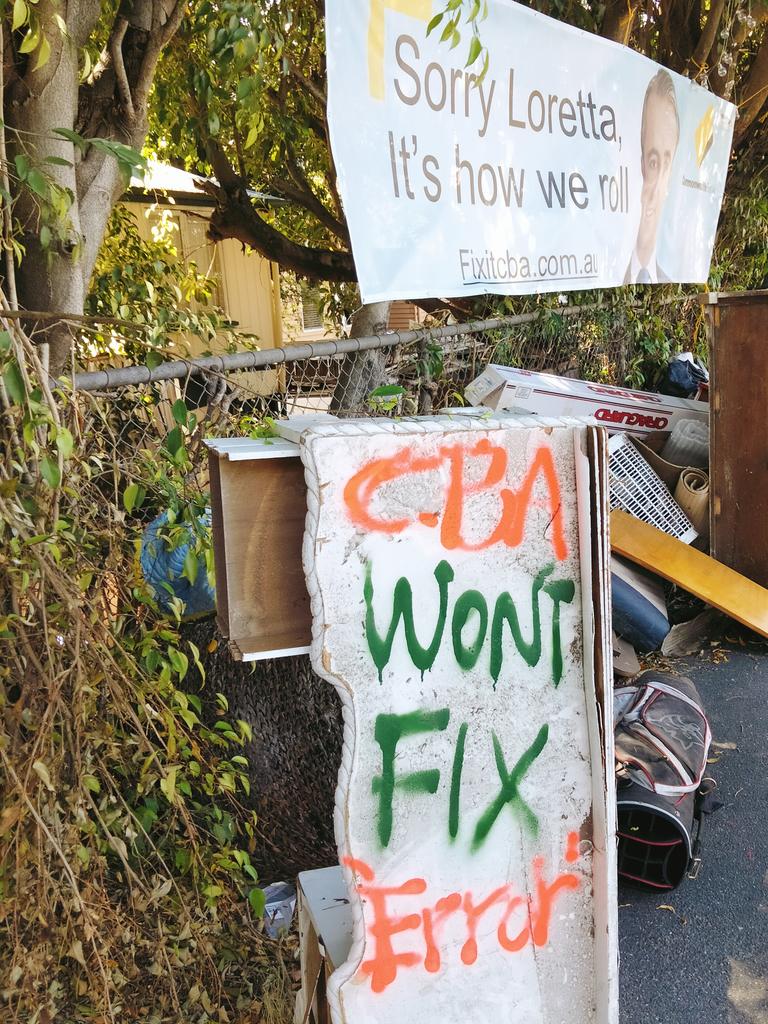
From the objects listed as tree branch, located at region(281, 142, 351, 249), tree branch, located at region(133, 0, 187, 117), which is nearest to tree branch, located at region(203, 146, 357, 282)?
tree branch, located at region(281, 142, 351, 249)

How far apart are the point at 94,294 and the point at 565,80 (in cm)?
237

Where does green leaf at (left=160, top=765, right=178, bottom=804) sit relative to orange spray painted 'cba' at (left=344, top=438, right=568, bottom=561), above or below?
below

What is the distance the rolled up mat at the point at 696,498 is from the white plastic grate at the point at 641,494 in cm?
5

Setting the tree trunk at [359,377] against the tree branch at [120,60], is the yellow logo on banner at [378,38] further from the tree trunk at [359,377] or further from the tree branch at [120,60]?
the tree trunk at [359,377]

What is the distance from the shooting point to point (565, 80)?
3684 mm

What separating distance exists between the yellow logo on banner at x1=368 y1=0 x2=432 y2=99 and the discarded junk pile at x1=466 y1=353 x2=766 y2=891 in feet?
3.96

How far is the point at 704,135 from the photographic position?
201 inches

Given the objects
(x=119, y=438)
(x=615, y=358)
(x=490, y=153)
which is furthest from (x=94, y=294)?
(x=615, y=358)

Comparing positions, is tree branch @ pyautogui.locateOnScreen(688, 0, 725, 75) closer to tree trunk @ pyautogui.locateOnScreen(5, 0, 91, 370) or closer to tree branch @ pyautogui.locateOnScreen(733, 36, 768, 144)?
tree branch @ pyautogui.locateOnScreen(733, 36, 768, 144)

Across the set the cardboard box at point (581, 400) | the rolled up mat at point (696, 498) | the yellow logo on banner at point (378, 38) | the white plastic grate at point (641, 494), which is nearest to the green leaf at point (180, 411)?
the yellow logo on banner at point (378, 38)

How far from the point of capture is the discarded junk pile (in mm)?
2754

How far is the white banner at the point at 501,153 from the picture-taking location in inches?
109

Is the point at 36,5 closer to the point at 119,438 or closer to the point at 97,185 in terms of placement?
the point at 97,185

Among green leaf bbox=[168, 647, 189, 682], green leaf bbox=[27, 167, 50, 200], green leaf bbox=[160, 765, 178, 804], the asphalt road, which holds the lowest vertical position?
the asphalt road
